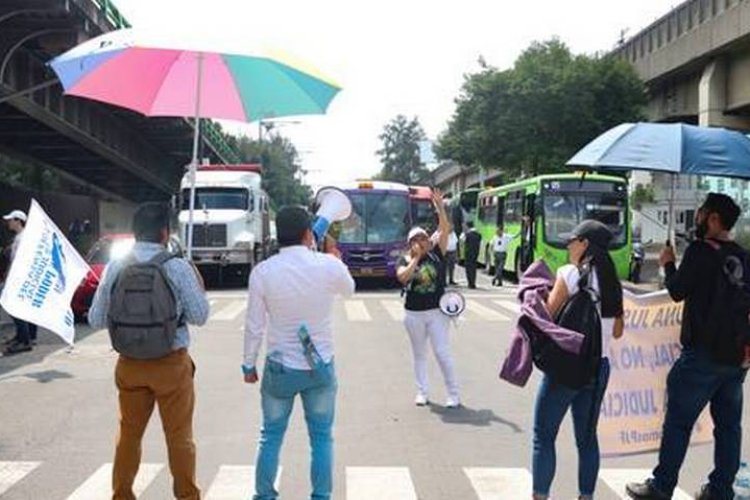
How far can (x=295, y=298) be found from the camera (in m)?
5.18

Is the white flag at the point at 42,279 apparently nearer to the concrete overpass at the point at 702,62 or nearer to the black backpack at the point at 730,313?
the black backpack at the point at 730,313

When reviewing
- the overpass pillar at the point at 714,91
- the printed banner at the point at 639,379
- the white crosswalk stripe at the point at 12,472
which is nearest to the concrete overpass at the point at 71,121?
the white crosswalk stripe at the point at 12,472

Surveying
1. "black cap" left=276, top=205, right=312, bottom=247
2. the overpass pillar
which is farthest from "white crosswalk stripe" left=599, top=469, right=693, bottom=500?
the overpass pillar

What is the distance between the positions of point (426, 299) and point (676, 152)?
337cm

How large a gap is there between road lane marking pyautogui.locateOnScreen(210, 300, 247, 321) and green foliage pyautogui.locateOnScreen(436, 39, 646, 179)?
22.7 metres

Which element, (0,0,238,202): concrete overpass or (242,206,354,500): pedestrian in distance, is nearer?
(242,206,354,500): pedestrian in distance

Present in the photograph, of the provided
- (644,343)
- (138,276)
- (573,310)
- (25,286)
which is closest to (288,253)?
(138,276)

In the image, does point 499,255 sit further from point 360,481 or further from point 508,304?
point 360,481

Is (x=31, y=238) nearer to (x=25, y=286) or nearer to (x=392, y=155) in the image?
(x=25, y=286)

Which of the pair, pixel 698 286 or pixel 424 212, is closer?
pixel 698 286

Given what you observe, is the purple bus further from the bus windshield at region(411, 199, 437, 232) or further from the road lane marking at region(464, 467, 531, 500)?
the road lane marking at region(464, 467, 531, 500)

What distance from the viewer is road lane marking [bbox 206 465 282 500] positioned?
20.4ft

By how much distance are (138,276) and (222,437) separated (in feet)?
10.0

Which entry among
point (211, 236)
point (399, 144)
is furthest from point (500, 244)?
point (399, 144)
